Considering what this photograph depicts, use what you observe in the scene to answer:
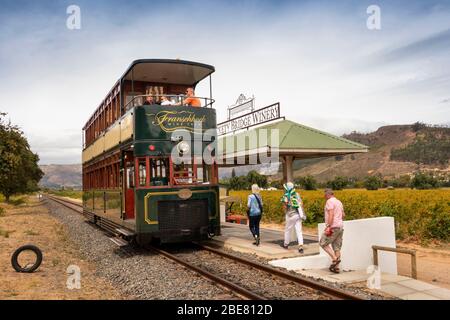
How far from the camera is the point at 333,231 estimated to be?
8.78 meters

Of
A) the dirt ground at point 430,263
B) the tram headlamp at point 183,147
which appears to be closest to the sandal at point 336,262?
the dirt ground at point 430,263

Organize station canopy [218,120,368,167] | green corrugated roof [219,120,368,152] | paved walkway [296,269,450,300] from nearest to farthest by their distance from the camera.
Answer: paved walkway [296,269,450,300] → station canopy [218,120,368,167] → green corrugated roof [219,120,368,152]

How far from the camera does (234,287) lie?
7.25 meters

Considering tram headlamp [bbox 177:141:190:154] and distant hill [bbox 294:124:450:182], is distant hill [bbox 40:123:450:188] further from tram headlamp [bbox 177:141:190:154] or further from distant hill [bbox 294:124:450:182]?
tram headlamp [bbox 177:141:190:154]

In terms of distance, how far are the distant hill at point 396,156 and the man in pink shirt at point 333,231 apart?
94910mm

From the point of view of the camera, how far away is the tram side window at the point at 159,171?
437 inches

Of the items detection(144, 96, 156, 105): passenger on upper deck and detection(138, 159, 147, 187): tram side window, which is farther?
detection(144, 96, 156, 105): passenger on upper deck

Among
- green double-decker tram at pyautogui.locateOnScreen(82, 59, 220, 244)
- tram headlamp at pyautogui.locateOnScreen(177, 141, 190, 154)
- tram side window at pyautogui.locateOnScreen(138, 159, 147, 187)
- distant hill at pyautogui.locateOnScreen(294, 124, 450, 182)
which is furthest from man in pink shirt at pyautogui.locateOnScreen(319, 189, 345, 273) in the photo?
distant hill at pyautogui.locateOnScreen(294, 124, 450, 182)

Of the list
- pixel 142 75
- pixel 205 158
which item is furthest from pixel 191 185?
pixel 142 75

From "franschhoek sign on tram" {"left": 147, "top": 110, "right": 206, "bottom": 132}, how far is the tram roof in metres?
1.64

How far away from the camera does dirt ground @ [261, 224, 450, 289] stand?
986 centimetres
